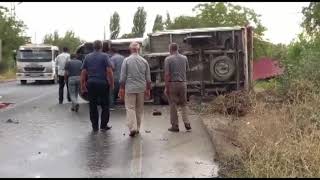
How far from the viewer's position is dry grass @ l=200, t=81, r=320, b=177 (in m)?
7.71

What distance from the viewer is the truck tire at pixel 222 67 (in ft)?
57.3

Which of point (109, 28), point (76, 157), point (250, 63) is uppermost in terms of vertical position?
point (109, 28)

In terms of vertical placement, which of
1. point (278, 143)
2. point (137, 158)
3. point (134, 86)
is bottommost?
point (137, 158)

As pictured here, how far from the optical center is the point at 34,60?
35375mm

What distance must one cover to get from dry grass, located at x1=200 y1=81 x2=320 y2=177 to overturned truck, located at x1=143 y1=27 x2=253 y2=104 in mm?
4865

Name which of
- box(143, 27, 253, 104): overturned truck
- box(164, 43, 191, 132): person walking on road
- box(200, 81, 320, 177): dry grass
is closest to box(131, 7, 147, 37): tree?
box(143, 27, 253, 104): overturned truck

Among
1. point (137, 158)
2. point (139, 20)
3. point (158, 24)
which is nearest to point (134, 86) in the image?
point (137, 158)

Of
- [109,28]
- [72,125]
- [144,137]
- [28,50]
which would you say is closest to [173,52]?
[144,137]

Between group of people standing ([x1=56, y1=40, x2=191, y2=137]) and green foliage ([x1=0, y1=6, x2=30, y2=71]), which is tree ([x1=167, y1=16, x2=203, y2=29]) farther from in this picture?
group of people standing ([x1=56, y1=40, x2=191, y2=137])

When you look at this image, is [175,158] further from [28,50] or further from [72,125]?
[28,50]

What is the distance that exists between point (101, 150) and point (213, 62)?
827 centimetres

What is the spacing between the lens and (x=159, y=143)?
10445 millimetres

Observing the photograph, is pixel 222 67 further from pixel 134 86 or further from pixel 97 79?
pixel 134 86

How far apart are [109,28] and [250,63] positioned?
67.0 metres
